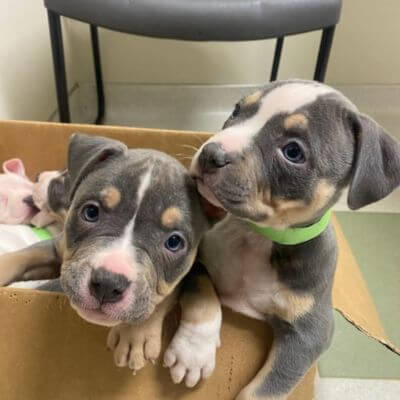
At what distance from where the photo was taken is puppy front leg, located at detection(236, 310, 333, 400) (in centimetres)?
120

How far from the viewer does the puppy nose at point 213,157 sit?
3.43ft

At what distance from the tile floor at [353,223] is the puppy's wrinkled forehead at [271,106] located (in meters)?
0.60

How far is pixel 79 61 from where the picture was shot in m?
3.20

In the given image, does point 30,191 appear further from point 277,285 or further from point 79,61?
point 79,61

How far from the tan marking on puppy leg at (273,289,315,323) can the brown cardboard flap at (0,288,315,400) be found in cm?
5

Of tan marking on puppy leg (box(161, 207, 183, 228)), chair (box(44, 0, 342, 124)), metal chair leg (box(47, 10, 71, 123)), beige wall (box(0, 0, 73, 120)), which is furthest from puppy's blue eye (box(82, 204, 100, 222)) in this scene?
beige wall (box(0, 0, 73, 120))

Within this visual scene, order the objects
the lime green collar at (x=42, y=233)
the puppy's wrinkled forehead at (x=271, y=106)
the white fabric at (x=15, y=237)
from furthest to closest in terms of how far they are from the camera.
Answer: the lime green collar at (x=42, y=233)
the white fabric at (x=15, y=237)
the puppy's wrinkled forehead at (x=271, y=106)

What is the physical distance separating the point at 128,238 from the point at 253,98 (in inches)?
15.5

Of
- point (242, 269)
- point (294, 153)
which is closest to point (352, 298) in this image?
point (242, 269)

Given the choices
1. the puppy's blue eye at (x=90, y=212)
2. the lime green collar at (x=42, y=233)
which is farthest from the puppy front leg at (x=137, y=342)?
the lime green collar at (x=42, y=233)

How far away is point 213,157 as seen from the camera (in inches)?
41.4

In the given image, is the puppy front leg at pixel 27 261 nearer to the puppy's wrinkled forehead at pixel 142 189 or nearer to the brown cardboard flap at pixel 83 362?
the brown cardboard flap at pixel 83 362

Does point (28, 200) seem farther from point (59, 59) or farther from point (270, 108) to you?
point (270, 108)

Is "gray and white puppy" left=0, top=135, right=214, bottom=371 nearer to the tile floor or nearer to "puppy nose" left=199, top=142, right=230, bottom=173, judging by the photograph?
"puppy nose" left=199, top=142, right=230, bottom=173
